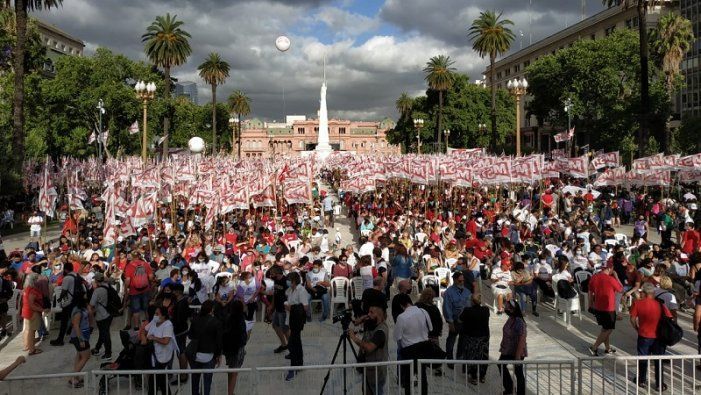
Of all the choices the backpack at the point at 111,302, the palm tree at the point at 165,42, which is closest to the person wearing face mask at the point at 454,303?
the backpack at the point at 111,302

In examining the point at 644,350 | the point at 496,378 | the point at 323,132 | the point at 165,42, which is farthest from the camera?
the point at 323,132

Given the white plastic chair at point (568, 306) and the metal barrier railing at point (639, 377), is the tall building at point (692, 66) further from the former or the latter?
the metal barrier railing at point (639, 377)

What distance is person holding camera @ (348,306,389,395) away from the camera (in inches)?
256

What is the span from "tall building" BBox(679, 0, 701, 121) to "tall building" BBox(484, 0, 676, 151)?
1.70 ft

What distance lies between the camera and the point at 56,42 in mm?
89500

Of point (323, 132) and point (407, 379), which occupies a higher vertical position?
point (323, 132)

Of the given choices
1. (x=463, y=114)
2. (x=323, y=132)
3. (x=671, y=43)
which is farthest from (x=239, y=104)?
(x=671, y=43)

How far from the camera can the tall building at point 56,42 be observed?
274ft

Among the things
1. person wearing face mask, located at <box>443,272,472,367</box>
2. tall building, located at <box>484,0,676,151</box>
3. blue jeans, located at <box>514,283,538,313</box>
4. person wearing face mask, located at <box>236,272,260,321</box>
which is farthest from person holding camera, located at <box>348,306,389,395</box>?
tall building, located at <box>484,0,676,151</box>

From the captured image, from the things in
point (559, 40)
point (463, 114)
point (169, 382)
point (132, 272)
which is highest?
point (559, 40)

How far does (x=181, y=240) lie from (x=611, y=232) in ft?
40.2

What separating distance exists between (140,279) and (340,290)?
3.91m

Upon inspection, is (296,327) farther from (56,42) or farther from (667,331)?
(56,42)

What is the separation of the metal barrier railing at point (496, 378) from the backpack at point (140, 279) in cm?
556
